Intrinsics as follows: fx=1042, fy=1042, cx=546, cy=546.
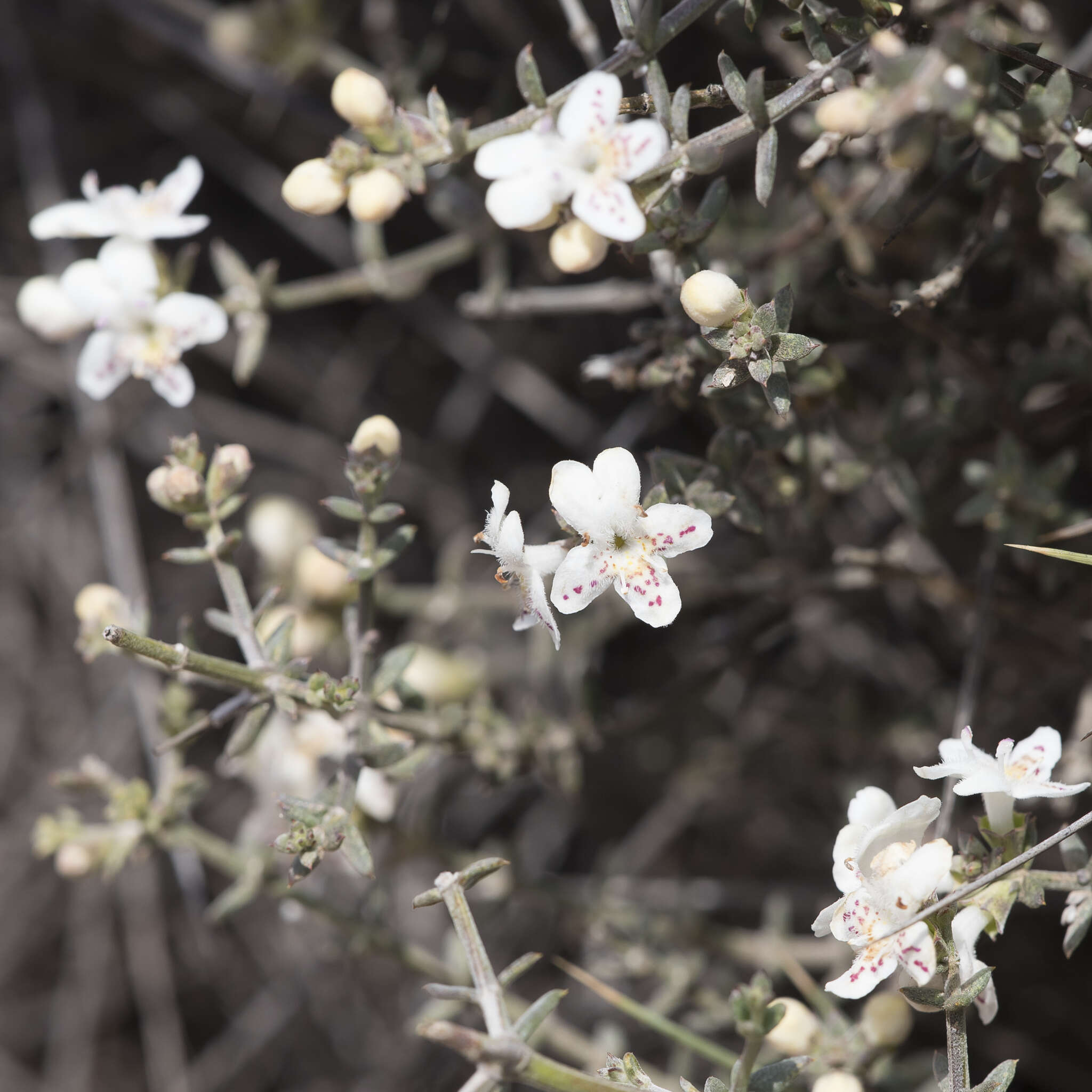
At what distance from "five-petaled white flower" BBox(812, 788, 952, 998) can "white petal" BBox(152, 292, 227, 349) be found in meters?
1.53

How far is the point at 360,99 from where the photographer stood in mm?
1822

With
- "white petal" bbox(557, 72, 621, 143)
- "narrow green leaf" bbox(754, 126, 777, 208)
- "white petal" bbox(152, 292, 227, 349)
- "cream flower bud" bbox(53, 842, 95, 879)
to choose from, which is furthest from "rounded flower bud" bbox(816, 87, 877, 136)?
"cream flower bud" bbox(53, 842, 95, 879)

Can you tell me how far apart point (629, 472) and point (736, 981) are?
1955 mm

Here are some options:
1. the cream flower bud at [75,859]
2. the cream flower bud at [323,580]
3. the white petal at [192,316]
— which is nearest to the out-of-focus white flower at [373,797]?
the cream flower bud at [323,580]

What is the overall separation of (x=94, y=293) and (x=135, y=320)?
9cm

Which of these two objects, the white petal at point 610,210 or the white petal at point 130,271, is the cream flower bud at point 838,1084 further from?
the white petal at point 130,271

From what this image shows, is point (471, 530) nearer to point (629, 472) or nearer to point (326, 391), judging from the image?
point (326, 391)

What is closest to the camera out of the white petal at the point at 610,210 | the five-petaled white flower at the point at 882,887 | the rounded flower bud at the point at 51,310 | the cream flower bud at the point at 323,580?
the five-petaled white flower at the point at 882,887

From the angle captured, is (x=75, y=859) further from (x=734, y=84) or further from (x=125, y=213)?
(x=734, y=84)

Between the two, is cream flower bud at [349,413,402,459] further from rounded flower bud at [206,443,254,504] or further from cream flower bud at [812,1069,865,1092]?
cream flower bud at [812,1069,865,1092]

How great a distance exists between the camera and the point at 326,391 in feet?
12.9

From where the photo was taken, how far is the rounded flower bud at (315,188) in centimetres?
189

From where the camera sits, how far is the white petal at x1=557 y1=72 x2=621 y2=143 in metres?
1.66

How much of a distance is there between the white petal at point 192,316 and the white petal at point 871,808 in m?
1.51
